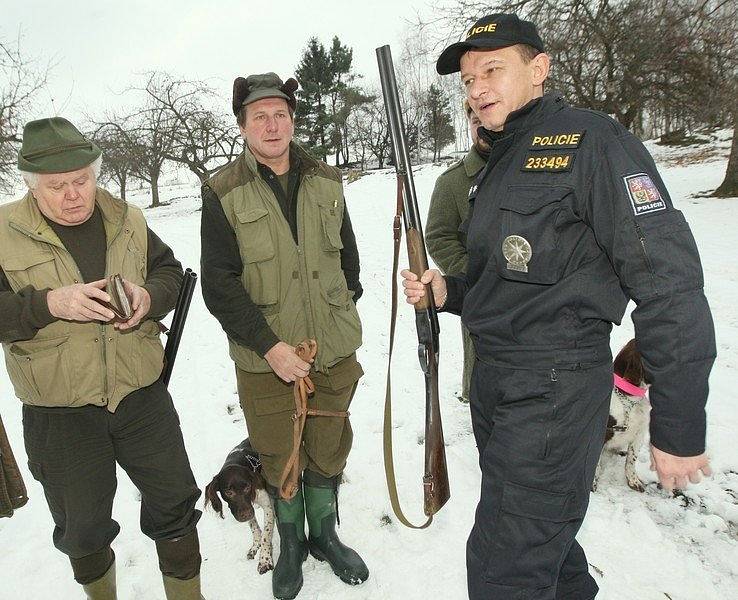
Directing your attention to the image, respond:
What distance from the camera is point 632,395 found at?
3.21 m

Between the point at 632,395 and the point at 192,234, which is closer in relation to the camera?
the point at 632,395

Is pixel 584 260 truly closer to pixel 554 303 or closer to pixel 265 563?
pixel 554 303

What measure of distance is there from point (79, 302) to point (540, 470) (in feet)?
5.93

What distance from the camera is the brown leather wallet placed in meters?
1.97

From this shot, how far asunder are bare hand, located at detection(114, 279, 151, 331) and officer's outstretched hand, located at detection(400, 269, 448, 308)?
3.70 ft

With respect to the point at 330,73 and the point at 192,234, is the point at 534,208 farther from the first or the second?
the point at 330,73

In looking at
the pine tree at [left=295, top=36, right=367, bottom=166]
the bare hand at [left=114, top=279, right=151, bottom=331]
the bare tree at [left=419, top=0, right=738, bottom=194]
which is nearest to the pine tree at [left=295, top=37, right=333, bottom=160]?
the pine tree at [left=295, top=36, right=367, bottom=166]

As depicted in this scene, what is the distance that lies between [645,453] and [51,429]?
3739 millimetres

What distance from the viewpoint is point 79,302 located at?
1.91 meters

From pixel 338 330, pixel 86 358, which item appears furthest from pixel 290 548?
pixel 86 358

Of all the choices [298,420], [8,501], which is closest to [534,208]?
[298,420]

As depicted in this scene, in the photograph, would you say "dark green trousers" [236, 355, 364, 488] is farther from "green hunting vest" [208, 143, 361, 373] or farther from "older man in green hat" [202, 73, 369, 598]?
"green hunting vest" [208, 143, 361, 373]

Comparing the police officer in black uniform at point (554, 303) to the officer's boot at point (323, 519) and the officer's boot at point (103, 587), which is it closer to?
the officer's boot at point (323, 519)

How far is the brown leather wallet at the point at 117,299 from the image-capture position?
1966 millimetres
